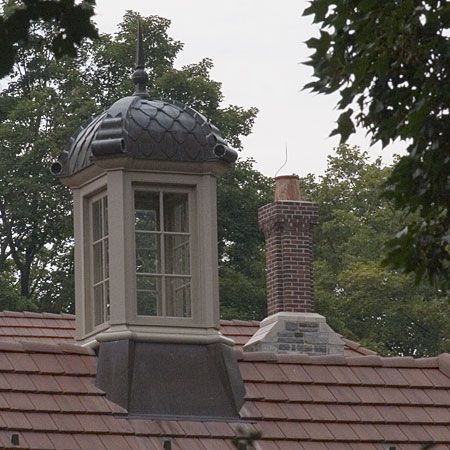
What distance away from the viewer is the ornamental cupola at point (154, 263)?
1645 cm

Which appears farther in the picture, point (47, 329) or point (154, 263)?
point (47, 329)

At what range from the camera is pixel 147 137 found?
16.7 metres

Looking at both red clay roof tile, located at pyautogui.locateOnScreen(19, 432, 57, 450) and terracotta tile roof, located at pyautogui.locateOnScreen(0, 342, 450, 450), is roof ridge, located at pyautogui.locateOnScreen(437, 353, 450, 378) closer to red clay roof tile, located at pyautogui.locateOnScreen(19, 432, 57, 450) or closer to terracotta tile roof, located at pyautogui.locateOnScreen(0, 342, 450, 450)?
terracotta tile roof, located at pyautogui.locateOnScreen(0, 342, 450, 450)

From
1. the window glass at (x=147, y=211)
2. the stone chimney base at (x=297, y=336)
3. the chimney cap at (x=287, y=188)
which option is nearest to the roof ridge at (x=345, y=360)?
the window glass at (x=147, y=211)

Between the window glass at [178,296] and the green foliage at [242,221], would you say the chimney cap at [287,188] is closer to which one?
the window glass at [178,296]

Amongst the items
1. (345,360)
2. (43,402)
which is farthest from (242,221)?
(43,402)

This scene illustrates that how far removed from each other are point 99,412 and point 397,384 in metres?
2.76

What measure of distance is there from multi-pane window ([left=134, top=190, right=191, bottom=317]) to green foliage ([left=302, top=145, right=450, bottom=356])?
2049 centimetres

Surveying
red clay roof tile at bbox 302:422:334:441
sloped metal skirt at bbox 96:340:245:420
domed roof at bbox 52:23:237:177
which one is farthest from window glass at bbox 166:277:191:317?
red clay roof tile at bbox 302:422:334:441

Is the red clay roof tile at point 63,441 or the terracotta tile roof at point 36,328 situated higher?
the terracotta tile roof at point 36,328

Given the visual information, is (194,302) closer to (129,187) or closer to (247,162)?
(129,187)

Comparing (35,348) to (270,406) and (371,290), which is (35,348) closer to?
(270,406)

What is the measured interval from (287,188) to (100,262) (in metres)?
4.78

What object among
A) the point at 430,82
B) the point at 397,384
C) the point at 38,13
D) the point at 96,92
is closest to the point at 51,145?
the point at 96,92
